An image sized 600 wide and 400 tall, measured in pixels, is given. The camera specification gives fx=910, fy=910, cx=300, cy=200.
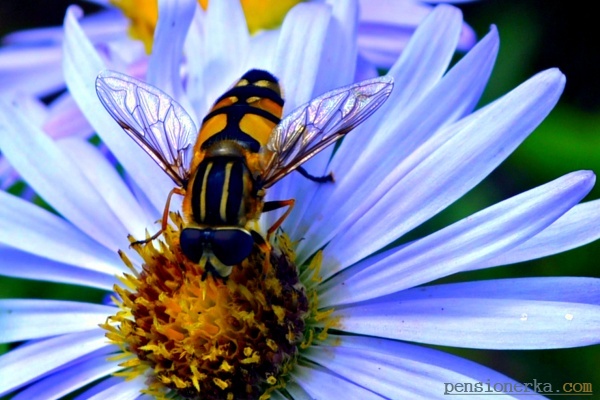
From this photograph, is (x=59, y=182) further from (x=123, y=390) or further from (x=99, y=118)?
(x=123, y=390)

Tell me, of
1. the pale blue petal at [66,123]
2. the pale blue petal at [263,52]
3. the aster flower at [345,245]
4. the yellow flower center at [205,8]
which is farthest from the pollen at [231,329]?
the yellow flower center at [205,8]

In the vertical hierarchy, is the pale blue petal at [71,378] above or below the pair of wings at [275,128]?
below

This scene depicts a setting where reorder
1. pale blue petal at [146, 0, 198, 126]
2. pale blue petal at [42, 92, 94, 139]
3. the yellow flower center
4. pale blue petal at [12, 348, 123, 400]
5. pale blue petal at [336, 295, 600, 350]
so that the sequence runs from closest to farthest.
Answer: pale blue petal at [336, 295, 600, 350] < pale blue petal at [12, 348, 123, 400] < pale blue petal at [146, 0, 198, 126] < pale blue petal at [42, 92, 94, 139] < the yellow flower center

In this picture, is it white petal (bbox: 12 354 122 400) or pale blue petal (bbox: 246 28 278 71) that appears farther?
pale blue petal (bbox: 246 28 278 71)

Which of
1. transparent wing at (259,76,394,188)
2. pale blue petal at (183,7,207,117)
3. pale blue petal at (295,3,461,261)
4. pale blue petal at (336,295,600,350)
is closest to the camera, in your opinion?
pale blue petal at (336,295,600,350)

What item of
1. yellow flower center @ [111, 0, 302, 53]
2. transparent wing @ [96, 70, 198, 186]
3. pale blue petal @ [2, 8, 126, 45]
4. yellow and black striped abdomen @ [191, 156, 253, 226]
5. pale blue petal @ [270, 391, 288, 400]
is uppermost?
pale blue petal @ [2, 8, 126, 45]

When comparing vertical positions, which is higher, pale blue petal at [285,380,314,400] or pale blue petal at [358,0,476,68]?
pale blue petal at [358,0,476,68]

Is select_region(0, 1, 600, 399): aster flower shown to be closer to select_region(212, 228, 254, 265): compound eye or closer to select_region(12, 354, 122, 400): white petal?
select_region(12, 354, 122, 400): white petal

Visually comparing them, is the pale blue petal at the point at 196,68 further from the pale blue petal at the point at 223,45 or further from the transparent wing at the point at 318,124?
the transparent wing at the point at 318,124

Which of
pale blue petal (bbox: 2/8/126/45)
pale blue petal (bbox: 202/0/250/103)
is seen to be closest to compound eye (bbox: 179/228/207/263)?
pale blue petal (bbox: 202/0/250/103)
